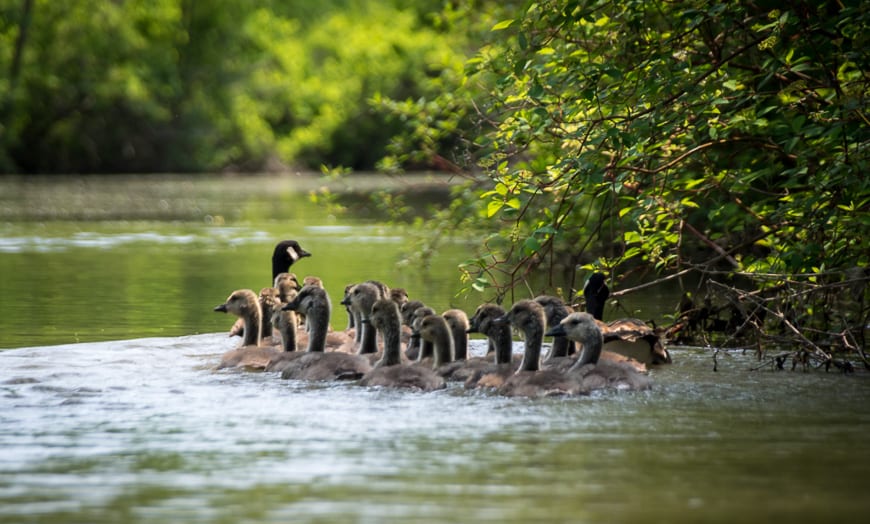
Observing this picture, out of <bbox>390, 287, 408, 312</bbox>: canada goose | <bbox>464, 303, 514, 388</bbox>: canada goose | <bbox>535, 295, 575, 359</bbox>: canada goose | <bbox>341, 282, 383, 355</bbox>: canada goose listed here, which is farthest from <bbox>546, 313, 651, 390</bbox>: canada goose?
<bbox>390, 287, 408, 312</bbox>: canada goose

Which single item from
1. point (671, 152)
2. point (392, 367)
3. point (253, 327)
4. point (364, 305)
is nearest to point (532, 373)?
point (392, 367)

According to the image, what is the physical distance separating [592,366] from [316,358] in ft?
6.88

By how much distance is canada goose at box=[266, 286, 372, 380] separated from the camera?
10766mm

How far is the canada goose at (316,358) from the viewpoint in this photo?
424 inches

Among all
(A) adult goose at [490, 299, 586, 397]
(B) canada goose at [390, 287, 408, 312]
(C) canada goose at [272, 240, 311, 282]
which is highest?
(C) canada goose at [272, 240, 311, 282]

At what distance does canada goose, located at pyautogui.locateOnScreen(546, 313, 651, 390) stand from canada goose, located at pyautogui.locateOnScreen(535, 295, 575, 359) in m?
0.93

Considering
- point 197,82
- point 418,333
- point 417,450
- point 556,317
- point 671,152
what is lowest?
point 417,450

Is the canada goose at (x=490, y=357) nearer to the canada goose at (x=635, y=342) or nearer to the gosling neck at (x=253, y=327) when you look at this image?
the canada goose at (x=635, y=342)

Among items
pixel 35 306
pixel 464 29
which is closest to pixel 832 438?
pixel 35 306

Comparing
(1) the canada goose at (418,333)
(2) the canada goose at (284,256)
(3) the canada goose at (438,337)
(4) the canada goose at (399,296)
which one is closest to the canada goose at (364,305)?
(1) the canada goose at (418,333)

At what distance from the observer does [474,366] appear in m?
10.8

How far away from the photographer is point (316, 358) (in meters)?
10.9

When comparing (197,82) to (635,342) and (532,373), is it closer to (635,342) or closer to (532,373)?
(635,342)

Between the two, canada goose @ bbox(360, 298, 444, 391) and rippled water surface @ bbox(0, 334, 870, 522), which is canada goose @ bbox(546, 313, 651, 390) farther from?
canada goose @ bbox(360, 298, 444, 391)
